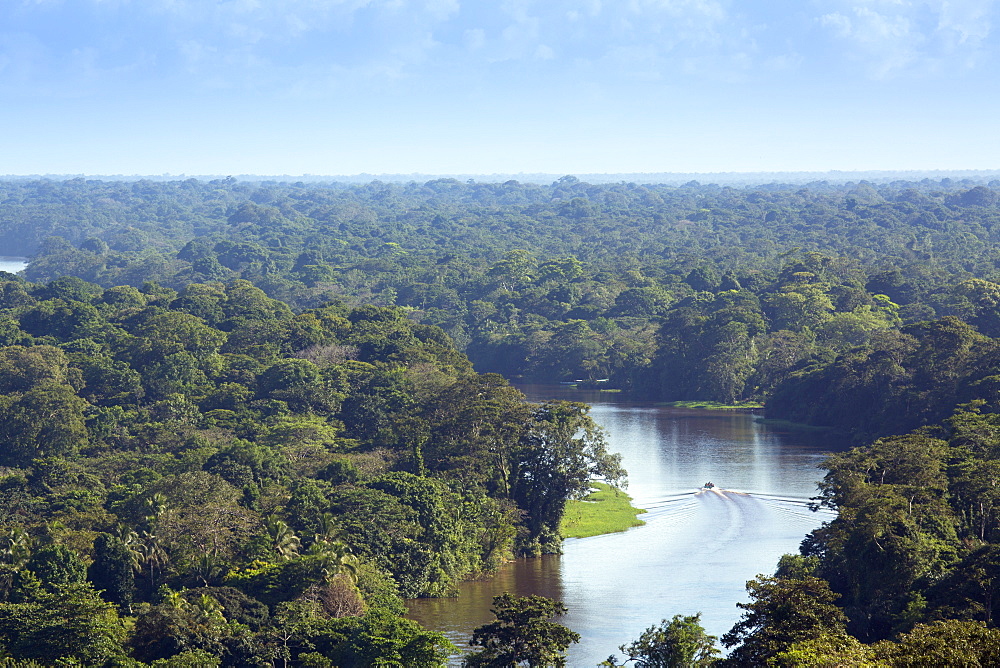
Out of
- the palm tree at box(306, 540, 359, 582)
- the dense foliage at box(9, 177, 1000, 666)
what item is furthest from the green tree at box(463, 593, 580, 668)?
the palm tree at box(306, 540, 359, 582)

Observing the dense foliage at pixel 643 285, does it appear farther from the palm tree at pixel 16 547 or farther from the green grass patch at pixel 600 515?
the palm tree at pixel 16 547

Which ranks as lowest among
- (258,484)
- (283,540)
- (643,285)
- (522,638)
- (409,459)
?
(522,638)

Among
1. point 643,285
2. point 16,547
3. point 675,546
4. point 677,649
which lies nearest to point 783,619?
point 677,649

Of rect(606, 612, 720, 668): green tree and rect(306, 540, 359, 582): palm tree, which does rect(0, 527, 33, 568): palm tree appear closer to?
rect(306, 540, 359, 582): palm tree

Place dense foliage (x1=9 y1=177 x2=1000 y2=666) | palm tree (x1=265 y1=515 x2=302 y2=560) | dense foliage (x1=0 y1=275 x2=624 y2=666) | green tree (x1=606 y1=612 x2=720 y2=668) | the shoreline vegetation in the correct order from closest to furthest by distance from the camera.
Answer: green tree (x1=606 y1=612 x2=720 y2=668) → dense foliage (x1=9 y1=177 x2=1000 y2=666) → dense foliage (x1=0 y1=275 x2=624 y2=666) → palm tree (x1=265 y1=515 x2=302 y2=560) → the shoreline vegetation

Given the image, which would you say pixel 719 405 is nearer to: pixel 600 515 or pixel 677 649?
pixel 600 515

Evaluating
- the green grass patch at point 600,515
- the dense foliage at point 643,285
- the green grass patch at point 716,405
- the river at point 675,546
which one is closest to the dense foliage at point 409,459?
the dense foliage at point 643,285

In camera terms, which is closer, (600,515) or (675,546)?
(675,546)
